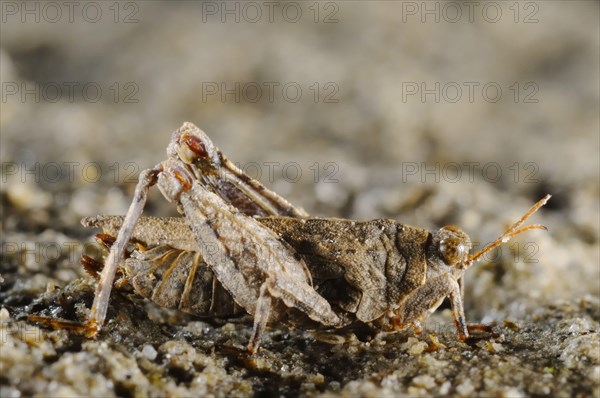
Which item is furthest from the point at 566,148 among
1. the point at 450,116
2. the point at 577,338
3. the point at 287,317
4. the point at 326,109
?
the point at 287,317
